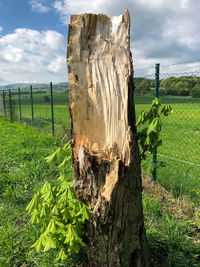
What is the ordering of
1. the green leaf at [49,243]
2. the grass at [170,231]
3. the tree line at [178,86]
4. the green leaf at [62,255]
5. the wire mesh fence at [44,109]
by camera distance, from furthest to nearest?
the wire mesh fence at [44,109] < the tree line at [178,86] < the grass at [170,231] < the green leaf at [62,255] < the green leaf at [49,243]

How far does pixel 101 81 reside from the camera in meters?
1.63

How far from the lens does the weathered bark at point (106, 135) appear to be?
1.55 metres

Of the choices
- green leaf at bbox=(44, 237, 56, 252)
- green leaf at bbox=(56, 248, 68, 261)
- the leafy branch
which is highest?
the leafy branch

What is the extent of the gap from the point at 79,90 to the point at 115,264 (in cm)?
135

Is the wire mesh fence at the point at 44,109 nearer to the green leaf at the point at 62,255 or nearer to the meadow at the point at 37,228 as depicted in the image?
the meadow at the point at 37,228

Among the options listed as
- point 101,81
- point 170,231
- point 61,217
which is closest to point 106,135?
point 101,81

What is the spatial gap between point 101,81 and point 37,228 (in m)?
1.87

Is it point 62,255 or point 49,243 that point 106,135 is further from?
point 62,255

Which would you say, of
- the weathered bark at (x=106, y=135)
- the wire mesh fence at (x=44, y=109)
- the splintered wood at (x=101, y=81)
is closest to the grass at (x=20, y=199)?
the weathered bark at (x=106, y=135)

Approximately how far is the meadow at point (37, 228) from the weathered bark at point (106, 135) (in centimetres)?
60

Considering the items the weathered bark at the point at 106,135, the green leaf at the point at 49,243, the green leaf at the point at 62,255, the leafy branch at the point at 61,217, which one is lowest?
the green leaf at the point at 62,255

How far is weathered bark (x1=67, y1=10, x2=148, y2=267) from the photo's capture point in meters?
1.55

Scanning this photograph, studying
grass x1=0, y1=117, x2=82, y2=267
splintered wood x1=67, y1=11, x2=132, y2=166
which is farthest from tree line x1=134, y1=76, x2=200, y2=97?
grass x1=0, y1=117, x2=82, y2=267

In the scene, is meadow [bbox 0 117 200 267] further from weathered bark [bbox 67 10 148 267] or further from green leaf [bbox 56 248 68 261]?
weathered bark [bbox 67 10 148 267]
